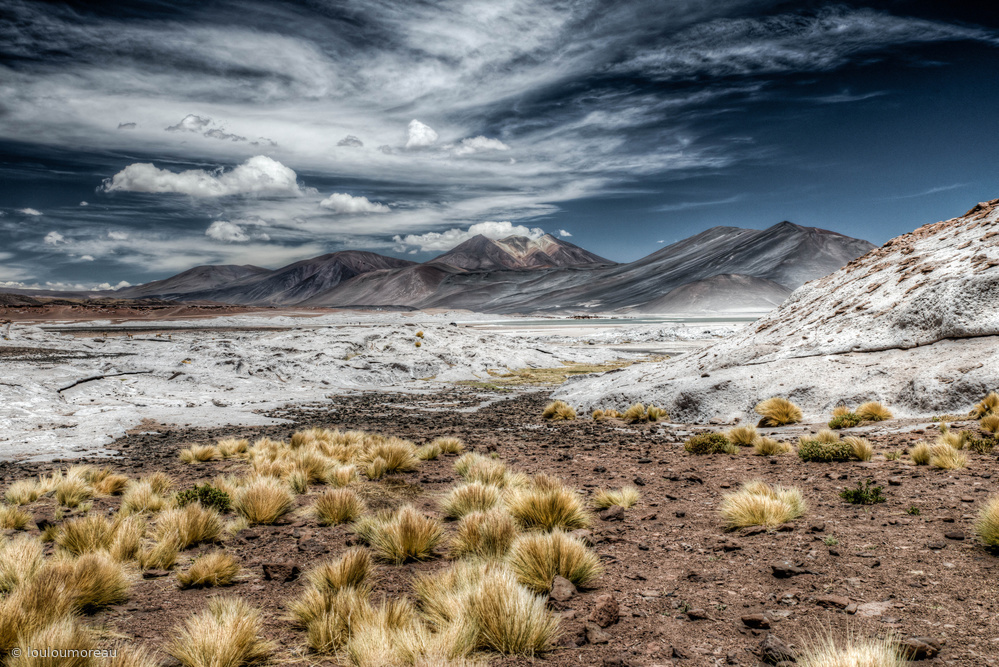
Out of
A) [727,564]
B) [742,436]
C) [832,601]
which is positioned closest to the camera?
[832,601]

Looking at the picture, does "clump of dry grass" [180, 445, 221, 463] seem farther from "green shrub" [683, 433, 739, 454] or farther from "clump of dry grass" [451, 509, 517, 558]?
"green shrub" [683, 433, 739, 454]

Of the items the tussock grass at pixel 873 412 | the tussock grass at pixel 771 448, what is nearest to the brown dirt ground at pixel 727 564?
the tussock grass at pixel 771 448

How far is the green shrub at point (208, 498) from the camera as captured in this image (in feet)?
25.3

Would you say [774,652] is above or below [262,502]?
above

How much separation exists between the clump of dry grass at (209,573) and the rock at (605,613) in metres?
3.72

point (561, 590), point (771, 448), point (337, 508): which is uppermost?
point (771, 448)

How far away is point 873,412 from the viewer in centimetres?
1099

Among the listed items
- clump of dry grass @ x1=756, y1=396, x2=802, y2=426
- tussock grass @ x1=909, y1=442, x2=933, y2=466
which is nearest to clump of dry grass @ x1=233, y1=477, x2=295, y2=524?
tussock grass @ x1=909, y1=442, x2=933, y2=466

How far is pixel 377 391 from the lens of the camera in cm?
2717

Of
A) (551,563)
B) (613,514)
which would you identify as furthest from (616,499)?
(551,563)

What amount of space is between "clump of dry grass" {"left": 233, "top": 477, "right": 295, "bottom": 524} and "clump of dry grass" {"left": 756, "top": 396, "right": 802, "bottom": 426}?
34.4 ft

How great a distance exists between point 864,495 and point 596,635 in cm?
445

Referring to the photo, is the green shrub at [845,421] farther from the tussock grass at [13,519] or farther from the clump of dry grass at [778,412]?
the tussock grass at [13,519]

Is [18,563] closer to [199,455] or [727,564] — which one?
[727,564]
